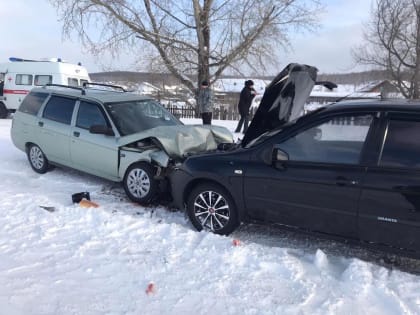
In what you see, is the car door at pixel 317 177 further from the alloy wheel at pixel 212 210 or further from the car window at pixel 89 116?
the car window at pixel 89 116

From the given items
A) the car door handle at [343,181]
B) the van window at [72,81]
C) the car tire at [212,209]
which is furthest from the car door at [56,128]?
the van window at [72,81]

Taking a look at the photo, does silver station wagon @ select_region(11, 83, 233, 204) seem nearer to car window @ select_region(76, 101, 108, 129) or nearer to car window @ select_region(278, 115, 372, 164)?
car window @ select_region(76, 101, 108, 129)

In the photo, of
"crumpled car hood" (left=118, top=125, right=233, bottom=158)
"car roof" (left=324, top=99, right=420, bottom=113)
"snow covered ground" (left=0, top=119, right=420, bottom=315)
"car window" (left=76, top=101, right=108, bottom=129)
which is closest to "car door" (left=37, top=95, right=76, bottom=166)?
"car window" (left=76, top=101, right=108, bottom=129)

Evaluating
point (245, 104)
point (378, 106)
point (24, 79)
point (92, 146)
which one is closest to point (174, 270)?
point (378, 106)

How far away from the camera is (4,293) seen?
3244mm

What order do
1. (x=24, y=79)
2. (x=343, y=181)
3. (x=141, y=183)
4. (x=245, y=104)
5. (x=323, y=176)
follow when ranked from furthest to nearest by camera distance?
1. (x=24, y=79)
2. (x=245, y=104)
3. (x=141, y=183)
4. (x=323, y=176)
5. (x=343, y=181)

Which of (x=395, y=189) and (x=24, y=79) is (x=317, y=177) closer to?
(x=395, y=189)

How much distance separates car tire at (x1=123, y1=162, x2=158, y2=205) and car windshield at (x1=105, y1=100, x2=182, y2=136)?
74cm

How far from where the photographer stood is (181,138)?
5629mm

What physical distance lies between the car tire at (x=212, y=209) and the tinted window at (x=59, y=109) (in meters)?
3.25

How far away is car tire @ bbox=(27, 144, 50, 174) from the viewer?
7.10 metres

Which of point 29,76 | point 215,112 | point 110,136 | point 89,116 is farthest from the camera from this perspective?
point 215,112

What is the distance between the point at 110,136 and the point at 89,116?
72 centimetres

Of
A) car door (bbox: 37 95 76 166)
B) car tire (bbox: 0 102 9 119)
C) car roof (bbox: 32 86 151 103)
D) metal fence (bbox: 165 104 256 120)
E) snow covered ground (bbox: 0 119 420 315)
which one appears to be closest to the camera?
snow covered ground (bbox: 0 119 420 315)
